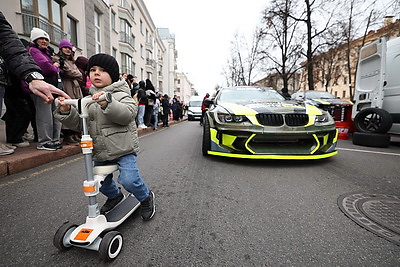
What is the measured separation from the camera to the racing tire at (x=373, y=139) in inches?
188

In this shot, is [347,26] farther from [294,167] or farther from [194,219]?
[194,219]

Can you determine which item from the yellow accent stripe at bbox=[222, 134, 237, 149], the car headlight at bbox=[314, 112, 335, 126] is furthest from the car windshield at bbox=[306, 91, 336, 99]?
the yellow accent stripe at bbox=[222, 134, 237, 149]

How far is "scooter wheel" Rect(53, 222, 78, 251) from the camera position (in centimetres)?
125

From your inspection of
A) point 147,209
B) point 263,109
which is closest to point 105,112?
point 147,209

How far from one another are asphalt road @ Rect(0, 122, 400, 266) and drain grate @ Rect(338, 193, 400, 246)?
0.25 feet

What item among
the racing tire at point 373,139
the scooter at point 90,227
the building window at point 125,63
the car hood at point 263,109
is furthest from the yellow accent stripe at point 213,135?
the building window at point 125,63

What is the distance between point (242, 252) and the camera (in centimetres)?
131

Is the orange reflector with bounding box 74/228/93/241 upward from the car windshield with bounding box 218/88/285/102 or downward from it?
downward

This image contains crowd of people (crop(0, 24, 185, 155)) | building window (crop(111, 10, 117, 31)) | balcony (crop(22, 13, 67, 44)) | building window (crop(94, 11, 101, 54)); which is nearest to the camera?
crowd of people (crop(0, 24, 185, 155))

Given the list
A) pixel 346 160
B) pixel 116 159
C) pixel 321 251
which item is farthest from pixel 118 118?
pixel 346 160

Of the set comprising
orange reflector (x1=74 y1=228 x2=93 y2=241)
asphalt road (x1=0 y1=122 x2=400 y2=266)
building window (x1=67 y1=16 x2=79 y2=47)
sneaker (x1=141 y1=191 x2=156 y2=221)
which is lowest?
asphalt road (x1=0 y1=122 x2=400 y2=266)

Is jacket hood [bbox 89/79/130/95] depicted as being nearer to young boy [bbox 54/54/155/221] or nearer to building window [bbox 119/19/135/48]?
young boy [bbox 54/54/155/221]

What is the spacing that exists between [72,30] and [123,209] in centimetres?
1488

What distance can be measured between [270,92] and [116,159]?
428 centimetres
